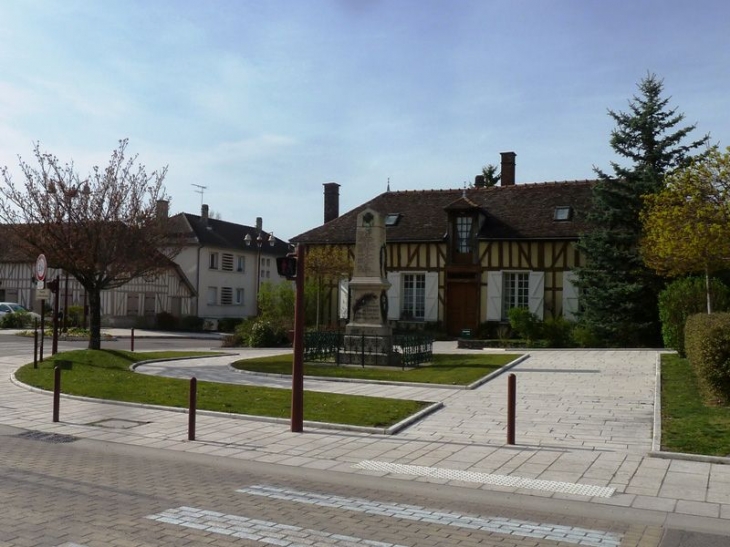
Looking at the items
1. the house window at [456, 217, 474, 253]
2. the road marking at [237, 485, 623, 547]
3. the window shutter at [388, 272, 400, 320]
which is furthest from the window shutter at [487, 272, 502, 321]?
the road marking at [237, 485, 623, 547]

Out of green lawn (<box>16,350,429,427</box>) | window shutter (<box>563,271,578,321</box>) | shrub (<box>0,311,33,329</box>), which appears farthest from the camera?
shrub (<box>0,311,33,329</box>)

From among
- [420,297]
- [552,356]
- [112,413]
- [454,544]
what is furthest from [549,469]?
[420,297]

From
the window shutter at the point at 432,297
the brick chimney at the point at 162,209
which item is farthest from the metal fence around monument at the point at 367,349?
the window shutter at the point at 432,297

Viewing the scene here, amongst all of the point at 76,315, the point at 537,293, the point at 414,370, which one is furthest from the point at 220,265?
the point at 414,370

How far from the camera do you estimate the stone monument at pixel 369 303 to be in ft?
63.6

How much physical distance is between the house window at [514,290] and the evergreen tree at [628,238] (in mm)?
3776

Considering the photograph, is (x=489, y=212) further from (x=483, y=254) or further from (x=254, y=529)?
(x=254, y=529)

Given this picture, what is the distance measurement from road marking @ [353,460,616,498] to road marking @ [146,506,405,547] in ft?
8.14

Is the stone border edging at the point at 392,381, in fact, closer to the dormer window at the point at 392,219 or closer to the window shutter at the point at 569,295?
the window shutter at the point at 569,295

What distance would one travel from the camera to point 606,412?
12195mm

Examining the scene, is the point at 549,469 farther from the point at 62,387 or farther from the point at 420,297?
the point at 420,297

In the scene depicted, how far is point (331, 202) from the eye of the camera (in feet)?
129

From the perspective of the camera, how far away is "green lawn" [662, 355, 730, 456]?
29.1 feet

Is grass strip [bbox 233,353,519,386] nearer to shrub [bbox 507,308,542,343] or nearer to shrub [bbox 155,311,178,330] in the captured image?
shrub [bbox 507,308,542,343]
